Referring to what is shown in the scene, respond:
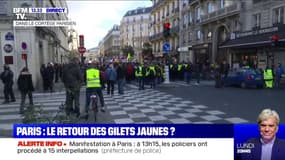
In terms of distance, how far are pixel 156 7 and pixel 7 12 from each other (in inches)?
1782

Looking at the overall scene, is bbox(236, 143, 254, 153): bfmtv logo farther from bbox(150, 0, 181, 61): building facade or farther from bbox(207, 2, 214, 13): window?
bbox(150, 0, 181, 61): building facade

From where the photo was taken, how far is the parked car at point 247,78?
17.3m

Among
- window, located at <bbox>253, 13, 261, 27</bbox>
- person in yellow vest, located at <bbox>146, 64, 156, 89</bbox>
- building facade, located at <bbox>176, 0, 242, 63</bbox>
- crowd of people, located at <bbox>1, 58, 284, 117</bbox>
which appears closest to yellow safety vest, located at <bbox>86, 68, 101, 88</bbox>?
crowd of people, located at <bbox>1, 58, 284, 117</bbox>

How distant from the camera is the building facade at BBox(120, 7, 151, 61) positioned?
110m

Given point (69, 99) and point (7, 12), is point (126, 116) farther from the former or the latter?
Result: point (7, 12)

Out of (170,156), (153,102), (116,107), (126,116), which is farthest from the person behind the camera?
(153,102)

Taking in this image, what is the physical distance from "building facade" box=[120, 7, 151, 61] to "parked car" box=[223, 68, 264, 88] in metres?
88.5

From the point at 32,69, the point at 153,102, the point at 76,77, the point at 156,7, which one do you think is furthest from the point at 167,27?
the point at 156,7

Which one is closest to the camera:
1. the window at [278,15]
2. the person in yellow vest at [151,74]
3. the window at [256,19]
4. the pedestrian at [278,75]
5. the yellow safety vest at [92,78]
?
the yellow safety vest at [92,78]

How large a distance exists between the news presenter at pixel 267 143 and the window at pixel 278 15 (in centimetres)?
2206

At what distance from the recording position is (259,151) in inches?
97.7

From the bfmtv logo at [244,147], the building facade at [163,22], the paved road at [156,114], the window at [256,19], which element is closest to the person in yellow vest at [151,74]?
the paved road at [156,114]

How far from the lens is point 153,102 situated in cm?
1194

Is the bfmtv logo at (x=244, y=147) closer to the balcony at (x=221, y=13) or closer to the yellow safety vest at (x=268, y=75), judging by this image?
the yellow safety vest at (x=268, y=75)
